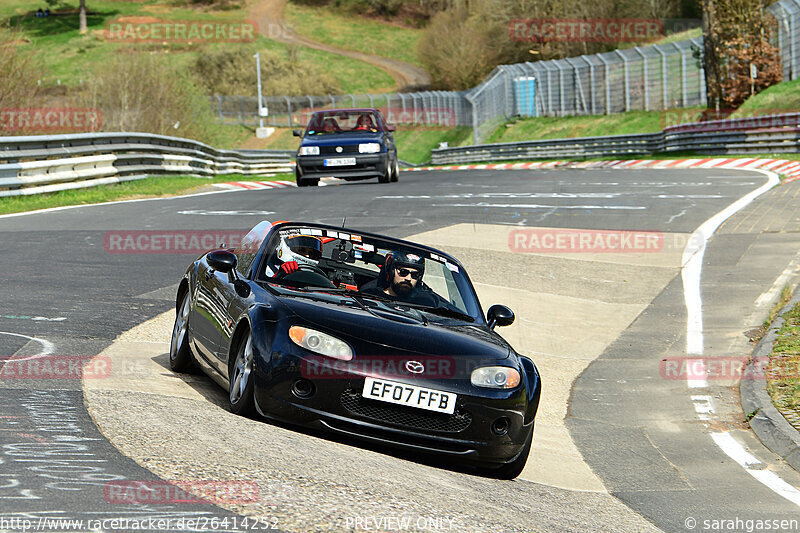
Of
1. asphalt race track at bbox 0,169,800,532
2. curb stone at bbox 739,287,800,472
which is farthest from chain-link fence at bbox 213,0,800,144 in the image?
curb stone at bbox 739,287,800,472

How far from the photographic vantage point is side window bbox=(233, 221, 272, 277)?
24.6 feet

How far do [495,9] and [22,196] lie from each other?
63.7 m

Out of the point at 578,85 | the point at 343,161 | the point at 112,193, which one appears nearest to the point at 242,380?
the point at 112,193

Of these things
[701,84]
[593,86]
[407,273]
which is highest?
[407,273]

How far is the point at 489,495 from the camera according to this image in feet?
19.0

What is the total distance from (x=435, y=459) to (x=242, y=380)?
1.32 meters

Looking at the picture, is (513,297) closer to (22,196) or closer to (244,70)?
(22,196)

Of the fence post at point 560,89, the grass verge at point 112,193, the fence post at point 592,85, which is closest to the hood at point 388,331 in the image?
the grass verge at point 112,193

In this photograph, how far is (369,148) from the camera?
24.9m

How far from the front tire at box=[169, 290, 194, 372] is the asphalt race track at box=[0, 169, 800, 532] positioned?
218 mm

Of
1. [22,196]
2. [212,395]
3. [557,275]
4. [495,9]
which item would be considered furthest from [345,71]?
[212,395]

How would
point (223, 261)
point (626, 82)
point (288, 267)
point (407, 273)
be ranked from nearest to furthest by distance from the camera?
point (223, 261) < point (288, 267) < point (407, 273) < point (626, 82)

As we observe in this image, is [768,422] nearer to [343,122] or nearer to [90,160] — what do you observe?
[90,160]

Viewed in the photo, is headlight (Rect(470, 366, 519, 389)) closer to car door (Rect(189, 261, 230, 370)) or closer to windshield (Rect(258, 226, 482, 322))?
windshield (Rect(258, 226, 482, 322))
